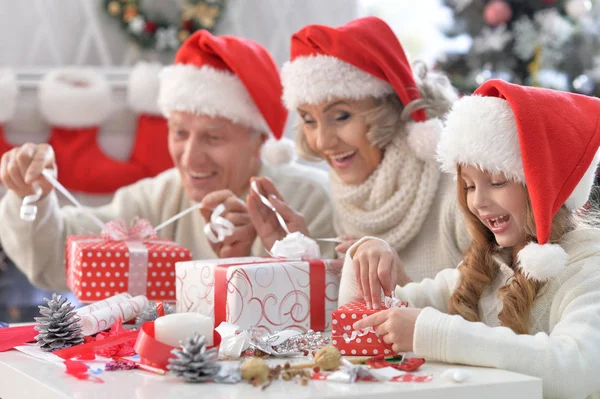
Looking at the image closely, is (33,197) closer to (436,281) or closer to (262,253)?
(262,253)

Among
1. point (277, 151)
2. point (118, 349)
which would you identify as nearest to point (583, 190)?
point (118, 349)

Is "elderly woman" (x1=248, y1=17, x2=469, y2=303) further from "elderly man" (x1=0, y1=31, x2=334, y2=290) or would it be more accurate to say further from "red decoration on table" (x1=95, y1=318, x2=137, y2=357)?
"red decoration on table" (x1=95, y1=318, x2=137, y2=357)

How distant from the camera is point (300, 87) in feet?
6.13

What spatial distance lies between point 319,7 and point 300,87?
175 cm

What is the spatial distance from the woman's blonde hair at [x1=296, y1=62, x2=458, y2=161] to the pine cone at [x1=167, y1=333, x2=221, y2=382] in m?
0.90

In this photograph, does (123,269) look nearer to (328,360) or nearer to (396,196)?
(396,196)

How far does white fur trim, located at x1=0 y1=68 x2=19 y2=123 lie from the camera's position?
114 inches

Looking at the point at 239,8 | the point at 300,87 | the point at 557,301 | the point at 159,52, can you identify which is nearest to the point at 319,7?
the point at 239,8

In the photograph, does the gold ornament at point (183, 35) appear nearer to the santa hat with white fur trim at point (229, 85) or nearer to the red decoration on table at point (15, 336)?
the santa hat with white fur trim at point (229, 85)

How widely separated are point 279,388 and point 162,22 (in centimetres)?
251

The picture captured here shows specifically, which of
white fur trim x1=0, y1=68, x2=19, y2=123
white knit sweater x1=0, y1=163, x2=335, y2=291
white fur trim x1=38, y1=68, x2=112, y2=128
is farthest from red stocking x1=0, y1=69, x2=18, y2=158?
white knit sweater x1=0, y1=163, x2=335, y2=291

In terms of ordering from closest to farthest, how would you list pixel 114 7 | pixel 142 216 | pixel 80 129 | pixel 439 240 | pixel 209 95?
pixel 439 240
pixel 209 95
pixel 142 216
pixel 80 129
pixel 114 7

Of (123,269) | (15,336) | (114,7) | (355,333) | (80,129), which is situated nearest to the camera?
(355,333)

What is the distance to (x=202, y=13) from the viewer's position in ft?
10.8
